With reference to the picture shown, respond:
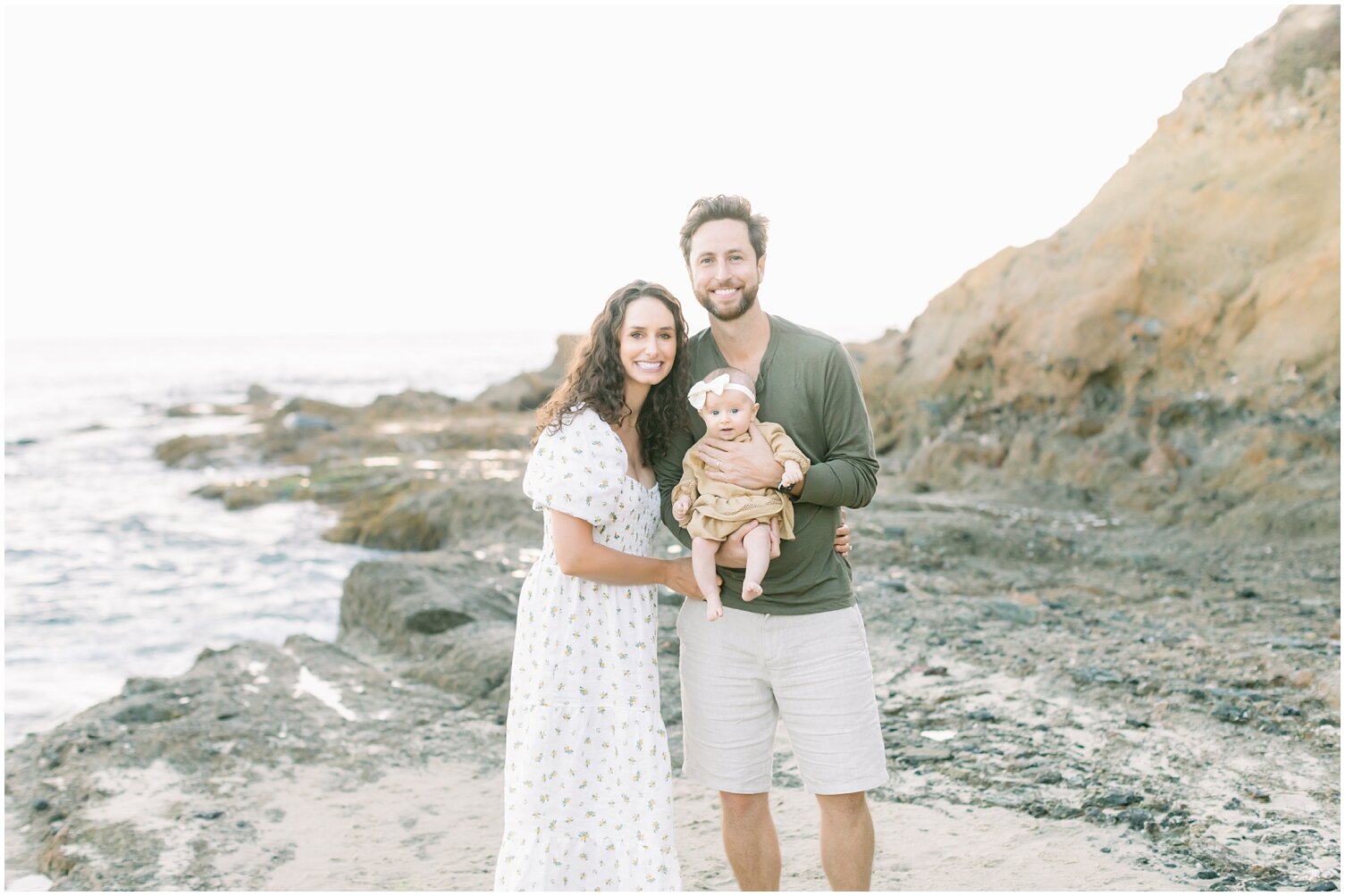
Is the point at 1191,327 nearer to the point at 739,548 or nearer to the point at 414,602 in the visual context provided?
the point at 414,602

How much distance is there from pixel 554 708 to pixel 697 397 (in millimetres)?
1019

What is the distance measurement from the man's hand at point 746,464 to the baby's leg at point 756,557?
14cm

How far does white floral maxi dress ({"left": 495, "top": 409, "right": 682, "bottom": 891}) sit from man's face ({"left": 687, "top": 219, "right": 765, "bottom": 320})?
21.2 inches

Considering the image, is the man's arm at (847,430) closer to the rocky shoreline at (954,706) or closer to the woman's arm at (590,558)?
the woman's arm at (590,558)

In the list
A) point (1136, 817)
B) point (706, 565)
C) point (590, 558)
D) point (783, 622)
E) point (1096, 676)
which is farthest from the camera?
point (1096, 676)

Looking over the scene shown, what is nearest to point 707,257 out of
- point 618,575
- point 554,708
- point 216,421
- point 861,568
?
point 618,575

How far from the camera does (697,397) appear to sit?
10.7 ft

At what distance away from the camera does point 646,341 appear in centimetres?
321

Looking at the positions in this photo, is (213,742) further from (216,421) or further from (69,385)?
(69,385)

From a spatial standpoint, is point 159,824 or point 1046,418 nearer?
point 159,824

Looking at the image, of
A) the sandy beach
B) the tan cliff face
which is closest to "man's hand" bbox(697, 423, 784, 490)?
the sandy beach

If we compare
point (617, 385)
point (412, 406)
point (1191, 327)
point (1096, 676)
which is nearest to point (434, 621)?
point (1096, 676)

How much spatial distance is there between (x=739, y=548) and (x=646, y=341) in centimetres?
67

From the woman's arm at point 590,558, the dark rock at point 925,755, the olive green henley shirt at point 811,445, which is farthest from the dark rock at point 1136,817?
the woman's arm at point 590,558
